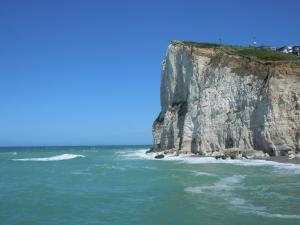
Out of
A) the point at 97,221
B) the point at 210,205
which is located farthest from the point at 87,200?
the point at 210,205

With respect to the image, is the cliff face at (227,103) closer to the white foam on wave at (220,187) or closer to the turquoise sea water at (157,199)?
the turquoise sea water at (157,199)

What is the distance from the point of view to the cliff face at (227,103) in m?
43.2

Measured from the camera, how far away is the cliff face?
142 ft

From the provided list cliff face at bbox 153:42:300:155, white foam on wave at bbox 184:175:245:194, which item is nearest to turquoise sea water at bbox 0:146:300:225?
white foam on wave at bbox 184:175:245:194

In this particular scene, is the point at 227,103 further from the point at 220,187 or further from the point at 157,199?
the point at 157,199

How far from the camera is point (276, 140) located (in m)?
43.0

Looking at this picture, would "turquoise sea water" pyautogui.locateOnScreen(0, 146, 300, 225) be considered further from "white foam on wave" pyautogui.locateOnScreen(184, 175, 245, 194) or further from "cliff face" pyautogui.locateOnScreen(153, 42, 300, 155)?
"cliff face" pyautogui.locateOnScreen(153, 42, 300, 155)

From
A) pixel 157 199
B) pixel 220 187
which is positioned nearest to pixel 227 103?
pixel 220 187

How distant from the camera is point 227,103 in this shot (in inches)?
1991

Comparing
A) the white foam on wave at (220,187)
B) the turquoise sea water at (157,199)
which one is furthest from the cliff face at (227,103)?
the white foam on wave at (220,187)

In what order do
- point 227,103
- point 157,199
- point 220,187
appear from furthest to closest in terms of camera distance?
1. point 227,103
2. point 220,187
3. point 157,199

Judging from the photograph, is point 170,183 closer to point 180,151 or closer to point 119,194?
point 119,194

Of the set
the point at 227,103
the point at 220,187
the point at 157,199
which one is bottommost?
the point at 157,199

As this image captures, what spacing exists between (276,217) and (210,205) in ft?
11.0
